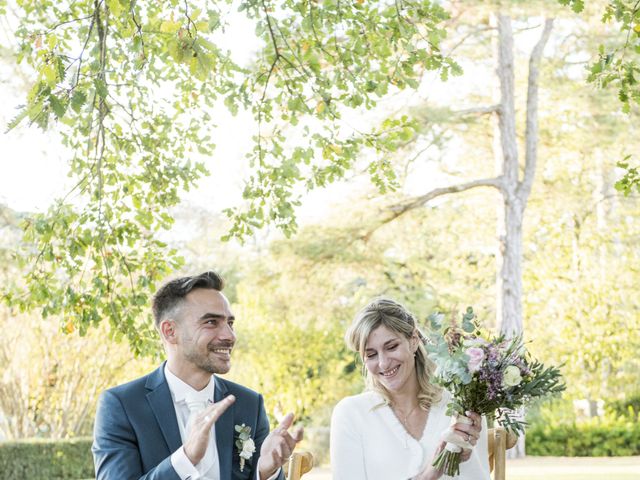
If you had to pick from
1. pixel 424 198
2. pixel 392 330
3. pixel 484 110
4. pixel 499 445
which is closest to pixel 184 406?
pixel 392 330

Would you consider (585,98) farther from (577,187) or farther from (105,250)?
(105,250)

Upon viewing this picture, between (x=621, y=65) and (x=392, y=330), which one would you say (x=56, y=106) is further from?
(x=621, y=65)

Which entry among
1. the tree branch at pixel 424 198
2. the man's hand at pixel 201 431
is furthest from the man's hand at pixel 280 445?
the tree branch at pixel 424 198

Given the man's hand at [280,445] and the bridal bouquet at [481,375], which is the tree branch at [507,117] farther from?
the man's hand at [280,445]

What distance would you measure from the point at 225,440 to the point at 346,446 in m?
0.61

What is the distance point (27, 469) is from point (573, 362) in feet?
32.5

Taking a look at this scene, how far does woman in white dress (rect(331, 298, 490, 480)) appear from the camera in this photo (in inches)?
150

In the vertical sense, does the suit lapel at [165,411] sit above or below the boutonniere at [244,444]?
above

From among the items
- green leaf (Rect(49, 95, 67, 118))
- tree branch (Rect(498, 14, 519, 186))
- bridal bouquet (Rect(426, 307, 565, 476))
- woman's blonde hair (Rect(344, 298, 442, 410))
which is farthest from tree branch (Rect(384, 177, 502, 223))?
bridal bouquet (Rect(426, 307, 565, 476))

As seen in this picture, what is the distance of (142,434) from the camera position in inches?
130

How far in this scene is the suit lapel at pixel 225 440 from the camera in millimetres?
3389

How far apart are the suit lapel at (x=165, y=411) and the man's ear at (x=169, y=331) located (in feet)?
0.47

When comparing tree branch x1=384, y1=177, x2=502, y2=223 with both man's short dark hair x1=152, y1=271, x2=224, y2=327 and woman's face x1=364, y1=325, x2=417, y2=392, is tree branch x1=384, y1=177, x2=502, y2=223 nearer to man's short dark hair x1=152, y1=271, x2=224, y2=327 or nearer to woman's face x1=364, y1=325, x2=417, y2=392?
woman's face x1=364, y1=325, x2=417, y2=392

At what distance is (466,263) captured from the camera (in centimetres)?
2166
